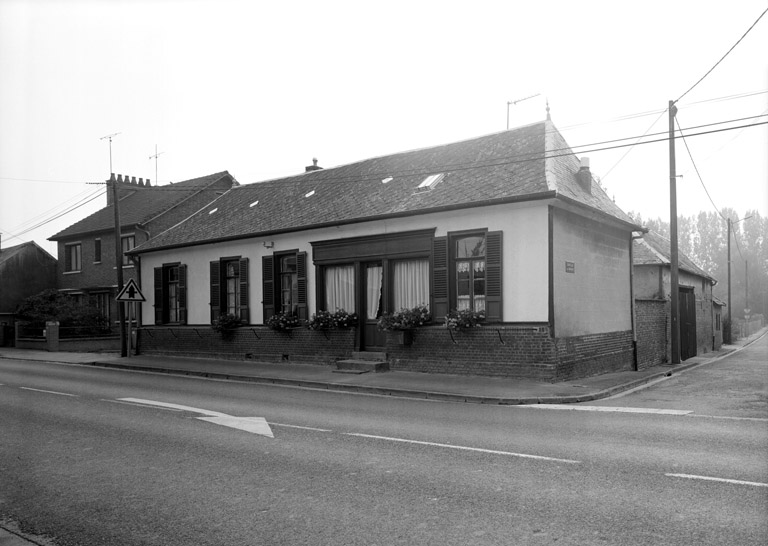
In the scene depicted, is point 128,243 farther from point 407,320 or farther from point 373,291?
point 407,320

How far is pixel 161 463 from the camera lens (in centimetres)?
738

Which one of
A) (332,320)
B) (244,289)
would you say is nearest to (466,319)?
(332,320)

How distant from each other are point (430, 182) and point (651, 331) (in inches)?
335

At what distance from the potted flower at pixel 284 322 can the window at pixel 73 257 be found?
22.9 meters

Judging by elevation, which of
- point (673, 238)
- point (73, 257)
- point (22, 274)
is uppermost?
point (73, 257)

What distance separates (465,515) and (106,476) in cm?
378

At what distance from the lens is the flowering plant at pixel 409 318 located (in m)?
17.0

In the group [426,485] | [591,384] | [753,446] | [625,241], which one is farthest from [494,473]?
[625,241]

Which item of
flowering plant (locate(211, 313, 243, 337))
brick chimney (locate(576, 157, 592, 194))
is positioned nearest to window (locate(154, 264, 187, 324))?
flowering plant (locate(211, 313, 243, 337))

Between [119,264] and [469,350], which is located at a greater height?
[119,264]

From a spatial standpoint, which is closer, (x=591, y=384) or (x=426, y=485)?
(x=426, y=485)

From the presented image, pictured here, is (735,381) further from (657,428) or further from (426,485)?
(426,485)

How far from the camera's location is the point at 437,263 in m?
16.9

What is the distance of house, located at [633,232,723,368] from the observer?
67.7 ft
